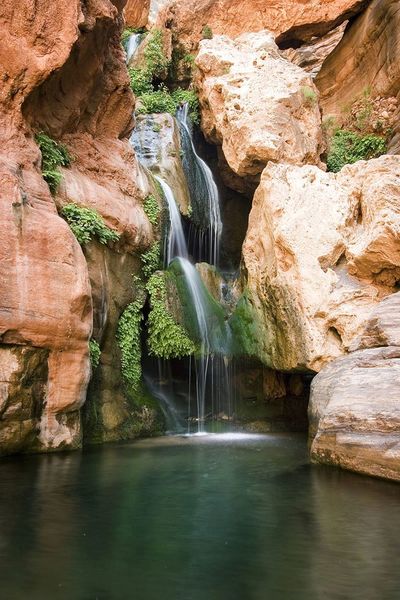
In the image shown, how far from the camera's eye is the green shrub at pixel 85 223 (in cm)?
1044

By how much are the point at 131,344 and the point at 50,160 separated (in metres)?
4.21

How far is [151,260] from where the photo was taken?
12.7m

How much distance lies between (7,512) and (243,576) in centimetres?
278

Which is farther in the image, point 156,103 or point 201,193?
point 156,103

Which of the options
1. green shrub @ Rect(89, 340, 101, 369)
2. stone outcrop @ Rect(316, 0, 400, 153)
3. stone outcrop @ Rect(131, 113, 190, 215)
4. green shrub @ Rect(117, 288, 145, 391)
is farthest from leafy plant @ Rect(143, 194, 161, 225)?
stone outcrop @ Rect(316, 0, 400, 153)

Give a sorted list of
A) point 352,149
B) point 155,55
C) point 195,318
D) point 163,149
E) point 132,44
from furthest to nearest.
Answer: point 132,44
point 155,55
point 352,149
point 163,149
point 195,318

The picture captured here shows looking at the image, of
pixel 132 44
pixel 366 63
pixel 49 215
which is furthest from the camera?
pixel 132 44

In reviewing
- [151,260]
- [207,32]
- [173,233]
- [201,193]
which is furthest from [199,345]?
[207,32]

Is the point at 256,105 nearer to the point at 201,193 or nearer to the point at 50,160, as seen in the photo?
the point at 201,193

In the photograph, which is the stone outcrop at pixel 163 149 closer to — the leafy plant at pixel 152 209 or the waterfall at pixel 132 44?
the leafy plant at pixel 152 209

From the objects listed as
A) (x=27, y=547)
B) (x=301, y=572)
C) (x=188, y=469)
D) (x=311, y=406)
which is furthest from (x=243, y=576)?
(x=311, y=406)

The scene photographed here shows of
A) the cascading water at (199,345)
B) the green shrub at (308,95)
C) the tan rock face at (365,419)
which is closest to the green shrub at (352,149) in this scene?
the green shrub at (308,95)

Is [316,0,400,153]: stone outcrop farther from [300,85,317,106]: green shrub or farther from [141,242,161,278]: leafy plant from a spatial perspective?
[141,242,161,278]: leafy plant

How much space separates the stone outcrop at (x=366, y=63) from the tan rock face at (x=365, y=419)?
10136 millimetres
